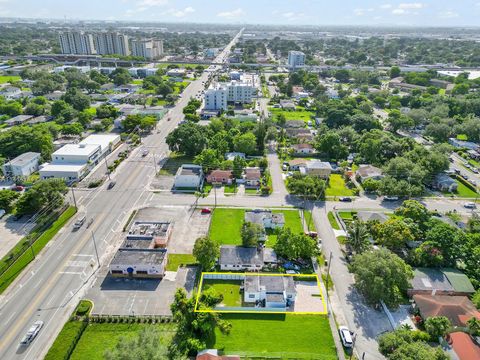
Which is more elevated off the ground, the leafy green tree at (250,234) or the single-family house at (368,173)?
the leafy green tree at (250,234)

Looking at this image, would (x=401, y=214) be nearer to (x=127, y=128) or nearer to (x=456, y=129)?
(x=456, y=129)

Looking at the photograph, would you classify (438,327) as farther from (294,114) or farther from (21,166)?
(294,114)

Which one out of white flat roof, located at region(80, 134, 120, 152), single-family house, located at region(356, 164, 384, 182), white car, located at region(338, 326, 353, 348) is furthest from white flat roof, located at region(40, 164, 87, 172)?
single-family house, located at region(356, 164, 384, 182)

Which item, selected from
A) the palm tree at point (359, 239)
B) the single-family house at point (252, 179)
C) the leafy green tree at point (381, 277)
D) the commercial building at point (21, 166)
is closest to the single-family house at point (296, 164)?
the single-family house at point (252, 179)

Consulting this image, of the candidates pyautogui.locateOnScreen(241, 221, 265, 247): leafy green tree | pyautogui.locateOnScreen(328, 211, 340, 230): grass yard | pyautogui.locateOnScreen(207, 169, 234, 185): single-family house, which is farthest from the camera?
pyautogui.locateOnScreen(207, 169, 234, 185): single-family house

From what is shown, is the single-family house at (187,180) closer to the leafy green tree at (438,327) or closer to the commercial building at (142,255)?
the commercial building at (142,255)

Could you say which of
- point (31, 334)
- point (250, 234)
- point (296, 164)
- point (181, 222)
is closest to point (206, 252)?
point (250, 234)

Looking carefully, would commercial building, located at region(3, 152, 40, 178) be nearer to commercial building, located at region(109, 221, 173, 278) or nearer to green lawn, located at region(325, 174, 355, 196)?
commercial building, located at region(109, 221, 173, 278)
